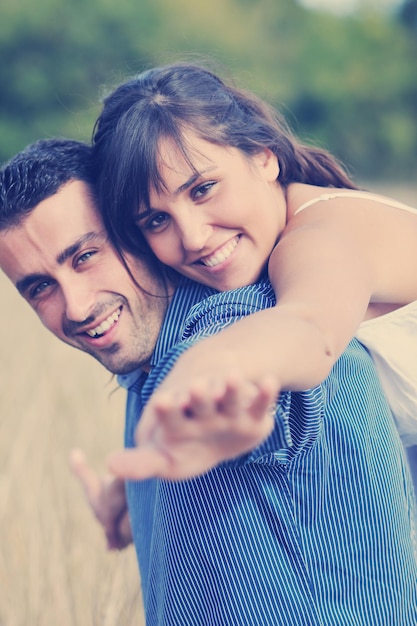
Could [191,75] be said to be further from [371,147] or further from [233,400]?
[371,147]

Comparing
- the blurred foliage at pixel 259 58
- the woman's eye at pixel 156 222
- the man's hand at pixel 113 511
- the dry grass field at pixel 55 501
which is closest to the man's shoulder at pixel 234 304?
the woman's eye at pixel 156 222

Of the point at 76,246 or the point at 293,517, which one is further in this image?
the point at 76,246

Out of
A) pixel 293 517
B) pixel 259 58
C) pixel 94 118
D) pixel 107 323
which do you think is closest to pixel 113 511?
pixel 107 323

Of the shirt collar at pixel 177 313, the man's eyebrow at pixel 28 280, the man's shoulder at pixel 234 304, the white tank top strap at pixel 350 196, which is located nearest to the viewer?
the man's shoulder at pixel 234 304

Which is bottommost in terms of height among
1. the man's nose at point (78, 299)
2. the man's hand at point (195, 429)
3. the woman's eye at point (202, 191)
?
the man's nose at point (78, 299)

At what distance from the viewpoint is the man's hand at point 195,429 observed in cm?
106

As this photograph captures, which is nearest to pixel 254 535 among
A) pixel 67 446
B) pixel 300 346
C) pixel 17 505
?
pixel 300 346

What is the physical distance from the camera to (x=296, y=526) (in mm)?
1604

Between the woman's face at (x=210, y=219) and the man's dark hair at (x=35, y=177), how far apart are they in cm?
25

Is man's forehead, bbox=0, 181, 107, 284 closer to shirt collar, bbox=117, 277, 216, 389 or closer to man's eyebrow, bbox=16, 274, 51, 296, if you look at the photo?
man's eyebrow, bbox=16, 274, 51, 296

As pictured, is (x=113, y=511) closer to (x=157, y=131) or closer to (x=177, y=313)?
(x=177, y=313)

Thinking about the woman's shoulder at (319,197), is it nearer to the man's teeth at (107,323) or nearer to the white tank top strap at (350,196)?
the white tank top strap at (350,196)

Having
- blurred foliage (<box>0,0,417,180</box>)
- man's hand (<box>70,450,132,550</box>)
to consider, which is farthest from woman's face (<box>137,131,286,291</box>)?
blurred foliage (<box>0,0,417,180</box>)

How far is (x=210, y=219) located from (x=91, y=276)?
34 centimetres
